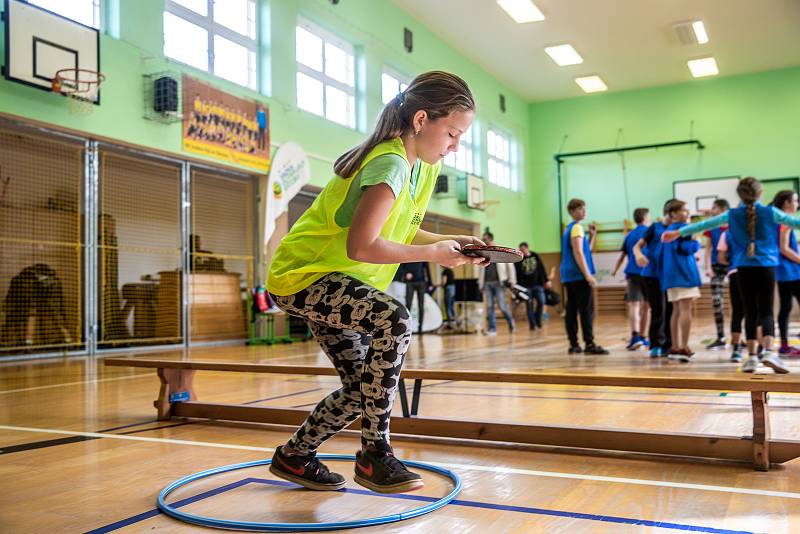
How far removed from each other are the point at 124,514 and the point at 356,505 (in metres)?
0.65

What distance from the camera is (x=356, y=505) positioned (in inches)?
82.8

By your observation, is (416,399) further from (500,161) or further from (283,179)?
(500,161)

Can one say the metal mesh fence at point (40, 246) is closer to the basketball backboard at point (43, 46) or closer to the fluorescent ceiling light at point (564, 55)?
the basketball backboard at point (43, 46)

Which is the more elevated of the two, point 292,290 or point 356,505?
point 292,290

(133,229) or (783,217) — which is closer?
(783,217)

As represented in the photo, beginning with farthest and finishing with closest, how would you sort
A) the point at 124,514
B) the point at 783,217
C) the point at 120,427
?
the point at 783,217 < the point at 120,427 < the point at 124,514

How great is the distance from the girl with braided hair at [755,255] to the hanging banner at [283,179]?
21.3ft

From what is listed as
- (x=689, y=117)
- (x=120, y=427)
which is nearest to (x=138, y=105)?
(x=120, y=427)

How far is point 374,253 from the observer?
1838mm

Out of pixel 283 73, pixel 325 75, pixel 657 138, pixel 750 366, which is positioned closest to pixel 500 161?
pixel 657 138

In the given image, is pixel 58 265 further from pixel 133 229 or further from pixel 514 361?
pixel 514 361

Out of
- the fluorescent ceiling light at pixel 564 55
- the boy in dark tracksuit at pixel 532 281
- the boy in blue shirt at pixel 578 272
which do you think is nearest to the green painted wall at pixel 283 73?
the fluorescent ceiling light at pixel 564 55

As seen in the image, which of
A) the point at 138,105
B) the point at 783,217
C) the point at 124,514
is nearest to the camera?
the point at 124,514

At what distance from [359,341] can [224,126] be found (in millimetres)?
8154
